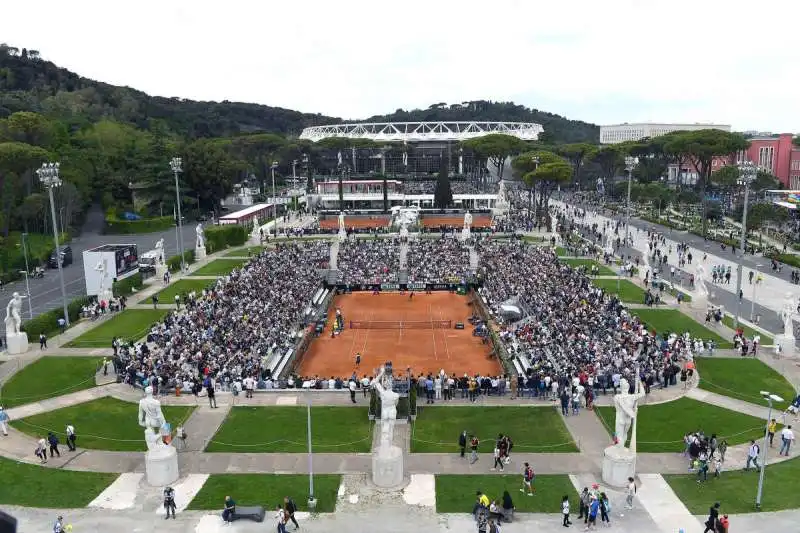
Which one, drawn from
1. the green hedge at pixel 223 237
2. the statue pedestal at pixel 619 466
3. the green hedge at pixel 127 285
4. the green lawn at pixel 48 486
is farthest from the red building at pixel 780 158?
the green lawn at pixel 48 486

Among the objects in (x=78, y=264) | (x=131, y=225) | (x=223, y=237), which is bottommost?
(x=78, y=264)

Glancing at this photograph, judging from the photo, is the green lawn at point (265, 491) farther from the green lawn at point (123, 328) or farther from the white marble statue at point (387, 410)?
A: the green lawn at point (123, 328)

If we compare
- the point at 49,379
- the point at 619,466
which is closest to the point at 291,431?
the point at 619,466

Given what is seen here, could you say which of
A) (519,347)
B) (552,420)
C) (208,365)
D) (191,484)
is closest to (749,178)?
(519,347)

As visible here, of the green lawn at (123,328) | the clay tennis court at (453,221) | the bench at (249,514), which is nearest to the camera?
the bench at (249,514)

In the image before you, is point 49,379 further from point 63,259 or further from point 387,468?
point 63,259
